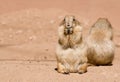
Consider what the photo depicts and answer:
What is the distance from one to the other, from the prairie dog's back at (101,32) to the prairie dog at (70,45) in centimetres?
119

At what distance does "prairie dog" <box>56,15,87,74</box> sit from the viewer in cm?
930

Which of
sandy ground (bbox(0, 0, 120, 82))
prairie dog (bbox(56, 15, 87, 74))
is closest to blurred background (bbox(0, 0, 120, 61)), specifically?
sandy ground (bbox(0, 0, 120, 82))

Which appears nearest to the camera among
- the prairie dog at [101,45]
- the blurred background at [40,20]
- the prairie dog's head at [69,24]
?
the prairie dog's head at [69,24]

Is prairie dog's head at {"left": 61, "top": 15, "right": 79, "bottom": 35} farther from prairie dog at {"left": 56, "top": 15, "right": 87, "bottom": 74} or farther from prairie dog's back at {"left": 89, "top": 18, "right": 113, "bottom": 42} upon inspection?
prairie dog's back at {"left": 89, "top": 18, "right": 113, "bottom": 42}

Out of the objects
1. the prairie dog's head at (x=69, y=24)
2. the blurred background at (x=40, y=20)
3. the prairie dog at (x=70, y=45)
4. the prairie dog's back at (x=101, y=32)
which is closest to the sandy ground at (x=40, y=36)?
the blurred background at (x=40, y=20)

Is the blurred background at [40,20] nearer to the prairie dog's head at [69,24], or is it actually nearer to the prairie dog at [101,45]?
the prairie dog at [101,45]

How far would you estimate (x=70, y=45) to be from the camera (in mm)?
9336

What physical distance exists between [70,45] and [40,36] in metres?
8.06

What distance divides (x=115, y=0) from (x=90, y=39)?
1250cm

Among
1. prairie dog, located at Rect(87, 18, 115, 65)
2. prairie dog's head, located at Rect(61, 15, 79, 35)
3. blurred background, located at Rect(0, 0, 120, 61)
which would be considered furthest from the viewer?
blurred background, located at Rect(0, 0, 120, 61)

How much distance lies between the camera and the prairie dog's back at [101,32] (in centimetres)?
1053

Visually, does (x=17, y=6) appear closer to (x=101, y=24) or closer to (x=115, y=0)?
(x=115, y=0)

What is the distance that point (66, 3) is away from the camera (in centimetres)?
2306

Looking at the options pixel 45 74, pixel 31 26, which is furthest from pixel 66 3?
pixel 45 74
